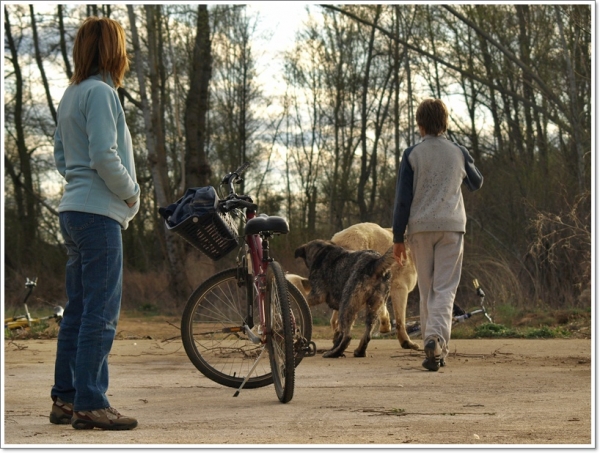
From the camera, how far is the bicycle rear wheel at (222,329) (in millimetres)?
7035

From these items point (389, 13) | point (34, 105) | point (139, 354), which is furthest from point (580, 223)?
point (34, 105)

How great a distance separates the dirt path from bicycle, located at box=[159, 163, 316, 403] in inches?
7.3

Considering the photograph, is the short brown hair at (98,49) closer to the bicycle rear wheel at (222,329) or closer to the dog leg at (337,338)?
the bicycle rear wheel at (222,329)

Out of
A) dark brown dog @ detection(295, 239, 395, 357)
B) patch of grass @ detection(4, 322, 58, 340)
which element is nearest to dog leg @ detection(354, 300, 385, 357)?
dark brown dog @ detection(295, 239, 395, 357)

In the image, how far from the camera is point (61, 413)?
5.69m

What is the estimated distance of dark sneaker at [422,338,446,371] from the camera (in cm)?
803

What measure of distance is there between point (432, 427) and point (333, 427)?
0.52 meters

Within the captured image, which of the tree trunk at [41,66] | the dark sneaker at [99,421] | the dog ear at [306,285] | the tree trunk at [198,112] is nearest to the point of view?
the dark sneaker at [99,421]

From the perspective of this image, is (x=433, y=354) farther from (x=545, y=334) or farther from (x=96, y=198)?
(x=545, y=334)

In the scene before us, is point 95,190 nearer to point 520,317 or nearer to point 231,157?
point 520,317

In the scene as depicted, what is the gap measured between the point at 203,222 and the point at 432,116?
8.26 feet

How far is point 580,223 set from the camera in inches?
680

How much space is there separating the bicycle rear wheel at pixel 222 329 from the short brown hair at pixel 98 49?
2011mm

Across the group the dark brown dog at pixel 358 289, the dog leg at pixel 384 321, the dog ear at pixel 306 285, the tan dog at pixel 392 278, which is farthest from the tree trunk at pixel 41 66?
the dark brown dog at pixel 358 289
